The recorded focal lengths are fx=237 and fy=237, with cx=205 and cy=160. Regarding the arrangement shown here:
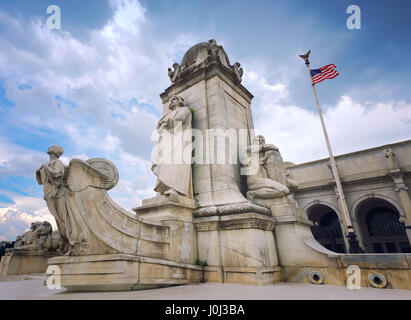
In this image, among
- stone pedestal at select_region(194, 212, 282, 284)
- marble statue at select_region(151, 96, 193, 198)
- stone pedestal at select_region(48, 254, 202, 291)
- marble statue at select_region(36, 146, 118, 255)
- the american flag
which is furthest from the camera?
the american flag

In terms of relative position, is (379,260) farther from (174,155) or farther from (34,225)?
(34,225)

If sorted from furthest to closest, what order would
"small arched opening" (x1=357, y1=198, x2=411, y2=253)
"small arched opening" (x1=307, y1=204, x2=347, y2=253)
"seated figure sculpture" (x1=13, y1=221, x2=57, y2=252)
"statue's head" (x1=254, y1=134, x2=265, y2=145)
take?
"small arched opening" (x1=307, y1=204, x2=347, y2=253), "small arched opening" (x1=357, y1=198, x2=411, y2=253), "seated figure sculpture" (x1=13, y1=221, x2=57, y2=252), "statue's head" (x1=254, y1=134, x2=265, y2=145)

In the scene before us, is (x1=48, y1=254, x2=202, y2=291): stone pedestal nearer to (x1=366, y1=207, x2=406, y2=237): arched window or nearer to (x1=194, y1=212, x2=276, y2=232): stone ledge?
(x1=194, y1=212, x2=276, y2=232): stone ledge

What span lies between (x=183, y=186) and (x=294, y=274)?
9.84 ft

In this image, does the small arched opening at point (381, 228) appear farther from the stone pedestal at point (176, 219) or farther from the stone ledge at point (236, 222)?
the stone pedestal at point (176, 219)

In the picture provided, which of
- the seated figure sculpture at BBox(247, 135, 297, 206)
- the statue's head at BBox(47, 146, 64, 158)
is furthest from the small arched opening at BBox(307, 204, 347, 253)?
the statue's head at BBox(47, 146, 64, 158)

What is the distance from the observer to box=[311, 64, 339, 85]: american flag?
15.0 metres

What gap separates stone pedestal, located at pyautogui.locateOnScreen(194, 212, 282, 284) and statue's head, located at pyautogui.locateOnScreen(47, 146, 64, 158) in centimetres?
305

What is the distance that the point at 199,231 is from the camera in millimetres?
5195

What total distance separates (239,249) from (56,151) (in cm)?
383

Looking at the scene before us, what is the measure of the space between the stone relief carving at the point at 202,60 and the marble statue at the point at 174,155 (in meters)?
2.06

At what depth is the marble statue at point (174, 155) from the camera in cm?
558

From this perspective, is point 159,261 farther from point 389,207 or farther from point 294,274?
point 389,207

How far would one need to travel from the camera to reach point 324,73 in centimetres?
1540
